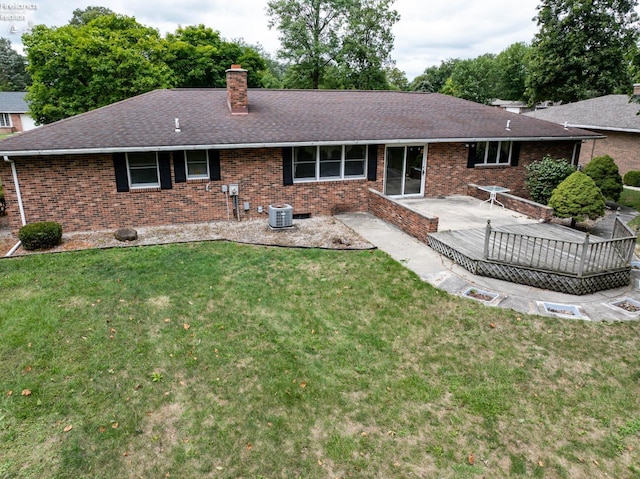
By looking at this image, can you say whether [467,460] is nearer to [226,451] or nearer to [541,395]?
[541,395]

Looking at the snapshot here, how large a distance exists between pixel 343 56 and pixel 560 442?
3593 cm

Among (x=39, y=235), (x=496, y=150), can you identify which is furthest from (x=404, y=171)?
(x=39, y=235)

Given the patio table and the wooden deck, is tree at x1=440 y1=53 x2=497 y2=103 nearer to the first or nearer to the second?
the patio table

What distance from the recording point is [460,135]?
14438mm

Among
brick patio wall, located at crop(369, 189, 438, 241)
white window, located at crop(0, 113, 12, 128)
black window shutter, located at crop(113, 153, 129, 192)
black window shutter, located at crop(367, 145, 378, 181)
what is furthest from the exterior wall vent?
white window, located at crop(0, 113, 12, 128)

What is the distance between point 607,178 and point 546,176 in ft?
10.4

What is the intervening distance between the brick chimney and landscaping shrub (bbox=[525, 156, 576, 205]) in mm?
10384

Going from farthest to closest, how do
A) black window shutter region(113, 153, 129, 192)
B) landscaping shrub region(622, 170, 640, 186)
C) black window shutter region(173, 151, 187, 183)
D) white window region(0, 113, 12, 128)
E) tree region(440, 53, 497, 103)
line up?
tree region(440, 53, 497, 103)
white window region(0, 113, 12, 128)
landscaping shrub region(622, 170, 640, 186)
black window shutter region(173, 151, 187, 183)
black window shutter region(113, 153, 129, 192)

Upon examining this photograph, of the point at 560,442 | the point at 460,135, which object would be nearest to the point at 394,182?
the point at 460,135

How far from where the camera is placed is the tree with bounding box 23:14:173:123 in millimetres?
23281

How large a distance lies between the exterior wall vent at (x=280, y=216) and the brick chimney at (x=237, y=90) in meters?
4.24

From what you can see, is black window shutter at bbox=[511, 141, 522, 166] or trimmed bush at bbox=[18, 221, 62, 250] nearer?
trimmed bush at bbox=[18, 221, 62, 250]

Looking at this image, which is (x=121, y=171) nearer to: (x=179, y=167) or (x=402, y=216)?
(x=179, y=167)

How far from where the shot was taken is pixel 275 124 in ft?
45.0
